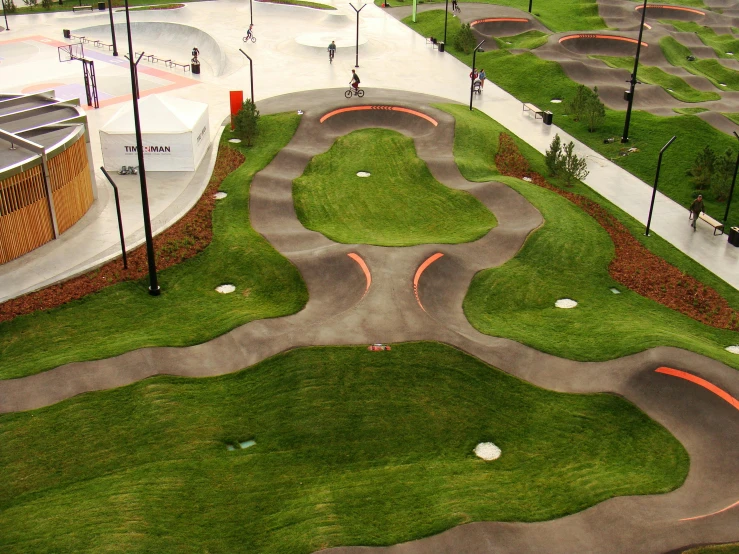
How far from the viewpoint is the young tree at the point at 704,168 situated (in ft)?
120

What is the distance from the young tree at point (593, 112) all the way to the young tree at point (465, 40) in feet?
56.2

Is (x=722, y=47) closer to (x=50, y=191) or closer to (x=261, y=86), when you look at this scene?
(x=261, y=86)

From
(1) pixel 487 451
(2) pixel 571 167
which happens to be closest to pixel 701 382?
(1) pixel 487 451

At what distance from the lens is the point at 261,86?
50.3 metres

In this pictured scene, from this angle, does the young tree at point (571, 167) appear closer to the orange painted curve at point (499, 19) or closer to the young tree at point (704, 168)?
the young tree at point (704, 168)

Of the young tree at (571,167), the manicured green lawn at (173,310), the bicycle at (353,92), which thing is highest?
the bicycle at (353,92)

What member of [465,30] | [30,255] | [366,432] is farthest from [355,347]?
[465,30]

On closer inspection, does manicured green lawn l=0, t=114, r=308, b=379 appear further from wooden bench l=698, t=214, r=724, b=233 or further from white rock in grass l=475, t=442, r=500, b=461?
wooden bench l=698, t=214, r=724, b=233

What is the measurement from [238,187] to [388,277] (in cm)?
1163

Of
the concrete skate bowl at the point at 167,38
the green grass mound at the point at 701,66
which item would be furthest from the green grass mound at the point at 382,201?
the green grass mound at the point at 701,66

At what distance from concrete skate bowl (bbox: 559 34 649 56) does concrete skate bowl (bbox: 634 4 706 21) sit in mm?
17289

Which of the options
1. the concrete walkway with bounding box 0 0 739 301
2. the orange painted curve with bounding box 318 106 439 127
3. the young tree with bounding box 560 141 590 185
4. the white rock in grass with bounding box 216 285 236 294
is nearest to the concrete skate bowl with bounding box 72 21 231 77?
the concrete walkway with bounding box 0 0 739 301

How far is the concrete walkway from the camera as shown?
29.8 m

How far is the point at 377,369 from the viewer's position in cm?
2142
